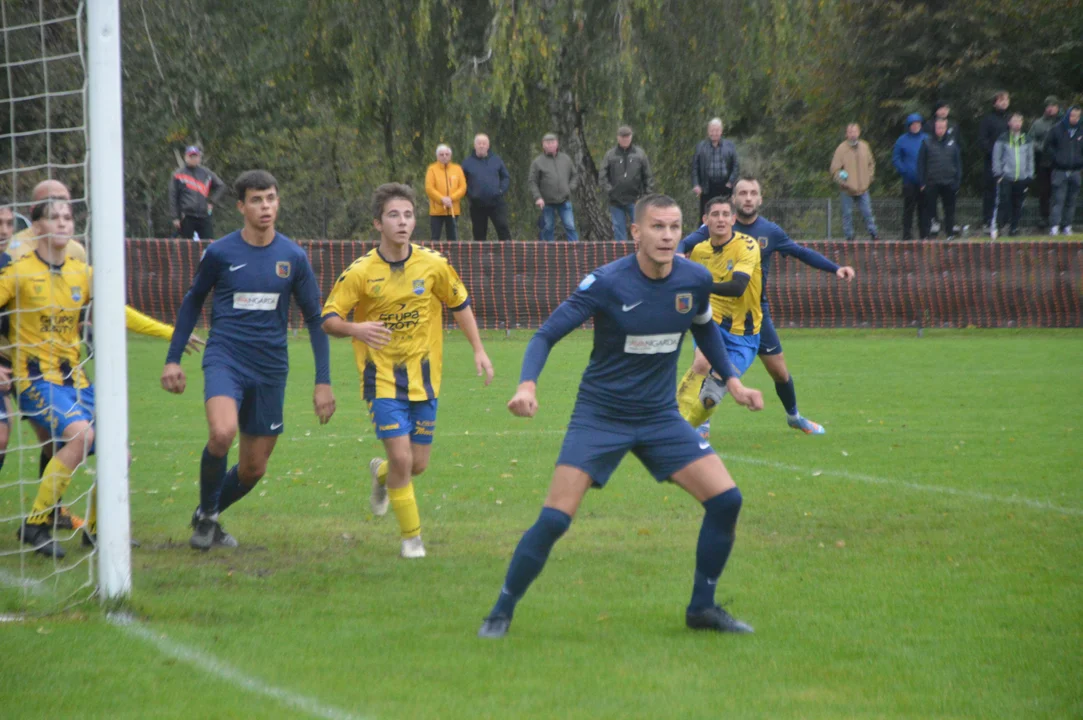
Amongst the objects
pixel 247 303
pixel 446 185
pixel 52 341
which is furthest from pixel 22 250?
pixel 446 185

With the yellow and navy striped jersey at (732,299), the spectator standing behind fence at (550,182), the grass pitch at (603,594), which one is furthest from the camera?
the spectator standing behind fence at (550,182)

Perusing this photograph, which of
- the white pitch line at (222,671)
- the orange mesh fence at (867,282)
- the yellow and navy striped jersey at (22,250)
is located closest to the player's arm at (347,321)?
the yellow and navy striped jersey at (22,250)

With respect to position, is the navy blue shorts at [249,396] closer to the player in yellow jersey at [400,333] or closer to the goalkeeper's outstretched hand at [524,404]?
the player in yellow jersey at [400,333]

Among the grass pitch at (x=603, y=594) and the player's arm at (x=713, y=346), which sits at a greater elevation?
the player's arm at (x=713, y=346)

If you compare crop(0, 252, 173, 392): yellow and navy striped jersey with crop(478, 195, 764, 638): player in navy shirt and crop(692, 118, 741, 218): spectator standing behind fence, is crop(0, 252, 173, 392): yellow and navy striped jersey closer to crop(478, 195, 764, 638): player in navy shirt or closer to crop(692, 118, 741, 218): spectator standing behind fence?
crop(478, 195, 764, 638): player in navy shirt

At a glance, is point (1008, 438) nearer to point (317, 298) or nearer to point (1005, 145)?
point (317, 298)

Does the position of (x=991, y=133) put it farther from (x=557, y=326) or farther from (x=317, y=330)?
(x=557, y=326)

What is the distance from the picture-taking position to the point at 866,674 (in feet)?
16.2

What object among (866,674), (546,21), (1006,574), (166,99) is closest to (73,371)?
(866,674)

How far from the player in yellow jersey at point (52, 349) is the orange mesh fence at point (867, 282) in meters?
13.6

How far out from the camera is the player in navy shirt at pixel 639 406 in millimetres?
5426

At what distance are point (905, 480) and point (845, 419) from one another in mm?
3115

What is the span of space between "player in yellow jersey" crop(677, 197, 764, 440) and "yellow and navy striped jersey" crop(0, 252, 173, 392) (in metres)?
4.19

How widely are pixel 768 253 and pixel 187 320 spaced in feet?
17.4
